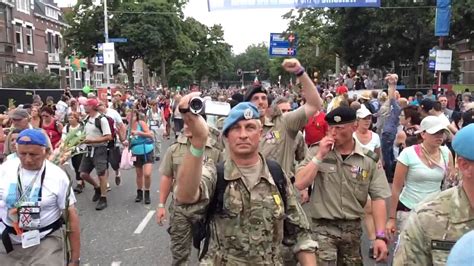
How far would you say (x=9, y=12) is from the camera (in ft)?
136

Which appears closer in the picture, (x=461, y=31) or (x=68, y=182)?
(x=68, y=182)

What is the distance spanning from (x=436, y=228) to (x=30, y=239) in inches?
118

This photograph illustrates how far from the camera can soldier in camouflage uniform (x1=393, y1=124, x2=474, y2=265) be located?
2.27m

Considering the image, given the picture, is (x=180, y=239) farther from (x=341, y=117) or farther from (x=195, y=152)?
(x=195, y=152)

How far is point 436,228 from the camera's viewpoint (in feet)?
7.52

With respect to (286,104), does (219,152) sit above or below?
below

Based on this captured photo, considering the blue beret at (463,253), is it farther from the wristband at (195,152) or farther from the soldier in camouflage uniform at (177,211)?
the soldier in camouflage uniform at (177,211)

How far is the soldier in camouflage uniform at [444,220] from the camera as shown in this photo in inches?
89.2

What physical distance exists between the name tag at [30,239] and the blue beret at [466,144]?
123 inches

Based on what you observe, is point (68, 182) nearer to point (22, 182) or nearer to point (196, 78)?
point (22, 182)

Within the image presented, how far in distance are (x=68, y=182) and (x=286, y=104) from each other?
333 cm

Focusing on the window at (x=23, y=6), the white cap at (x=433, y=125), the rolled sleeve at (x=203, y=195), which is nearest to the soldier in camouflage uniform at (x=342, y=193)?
the white cap at (x=433, y=125)

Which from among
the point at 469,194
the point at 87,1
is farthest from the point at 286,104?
the point at 87,1

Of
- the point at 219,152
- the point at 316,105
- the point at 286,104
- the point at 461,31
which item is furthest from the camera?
the point at 461,31
